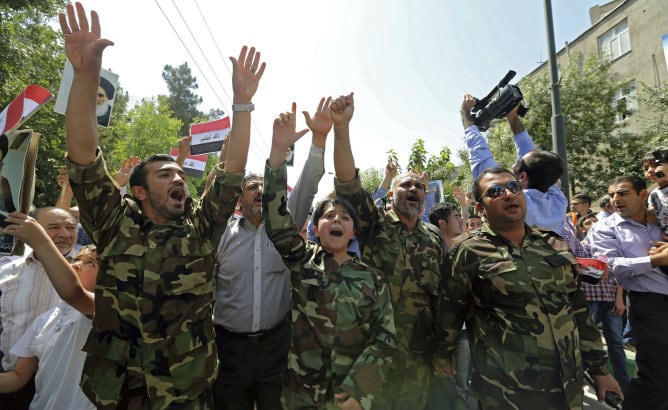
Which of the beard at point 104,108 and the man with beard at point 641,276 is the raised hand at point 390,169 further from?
the beard at point 104,108

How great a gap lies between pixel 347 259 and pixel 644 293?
2619 millimetres

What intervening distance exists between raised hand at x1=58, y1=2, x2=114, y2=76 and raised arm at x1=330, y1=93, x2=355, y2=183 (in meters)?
1.35

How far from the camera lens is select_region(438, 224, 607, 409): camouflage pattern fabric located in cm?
208

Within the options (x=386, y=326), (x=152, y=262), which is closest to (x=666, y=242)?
(x=386, y=326)

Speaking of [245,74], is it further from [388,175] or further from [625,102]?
[625,102]

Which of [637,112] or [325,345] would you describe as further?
[637,112]

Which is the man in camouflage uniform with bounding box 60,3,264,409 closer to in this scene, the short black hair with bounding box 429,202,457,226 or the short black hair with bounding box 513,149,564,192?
the short black hair with bounding box 513,149,564,192

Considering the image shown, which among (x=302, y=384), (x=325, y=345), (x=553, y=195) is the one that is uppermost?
(x=553, y=195)

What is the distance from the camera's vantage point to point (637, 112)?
17297 millimetres

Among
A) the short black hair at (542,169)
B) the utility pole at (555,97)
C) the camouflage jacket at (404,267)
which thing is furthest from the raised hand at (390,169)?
the utility pole at (555,97)

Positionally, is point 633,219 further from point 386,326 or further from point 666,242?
point 386,326

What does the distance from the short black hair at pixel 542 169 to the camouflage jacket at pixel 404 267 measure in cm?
86

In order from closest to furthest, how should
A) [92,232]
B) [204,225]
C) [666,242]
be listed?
[92,232], [204,225], [666,242]

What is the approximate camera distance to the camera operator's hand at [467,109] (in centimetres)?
330
